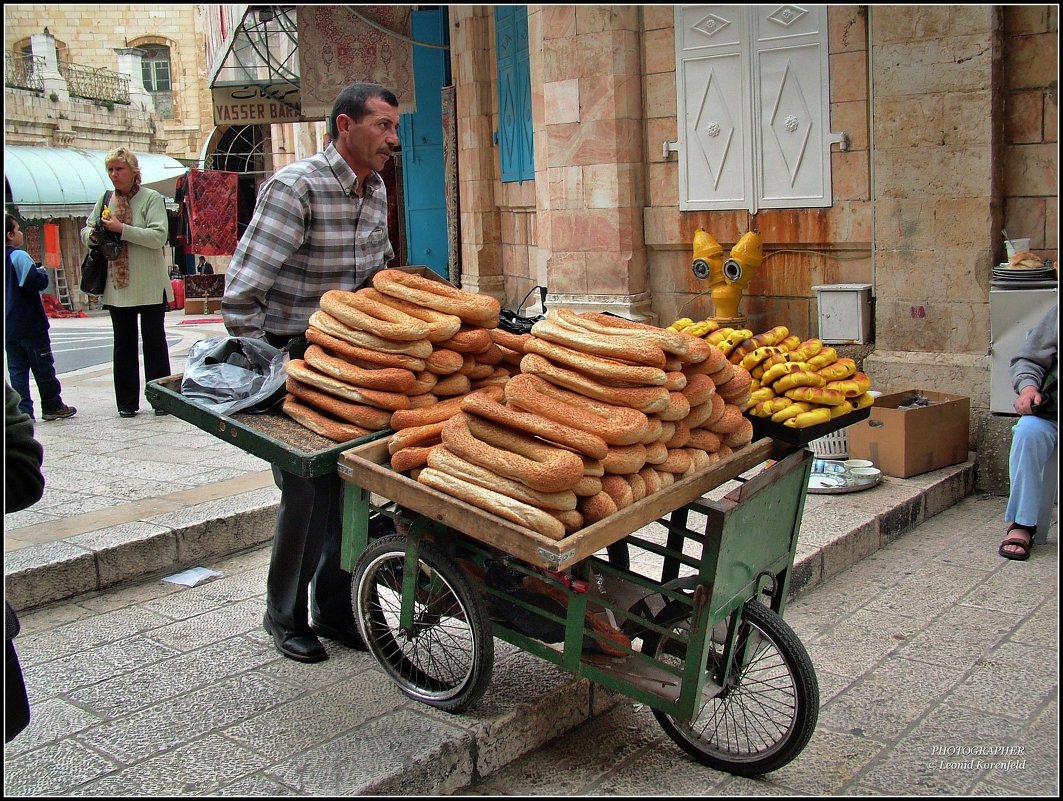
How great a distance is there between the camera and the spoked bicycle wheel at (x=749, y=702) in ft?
10.6

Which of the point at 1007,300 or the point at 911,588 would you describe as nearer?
the point at 911,588

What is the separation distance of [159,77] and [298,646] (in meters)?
42.9

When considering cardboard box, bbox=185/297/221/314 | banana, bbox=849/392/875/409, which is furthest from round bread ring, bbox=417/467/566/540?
cardboard box, bbox=185/297/221/314

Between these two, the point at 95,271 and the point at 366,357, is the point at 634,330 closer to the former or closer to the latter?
the point at 366,357

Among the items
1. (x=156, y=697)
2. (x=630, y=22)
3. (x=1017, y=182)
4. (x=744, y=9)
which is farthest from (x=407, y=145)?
(x=156, y=697)

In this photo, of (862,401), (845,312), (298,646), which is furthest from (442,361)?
(845,312)

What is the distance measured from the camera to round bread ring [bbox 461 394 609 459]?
2928mm

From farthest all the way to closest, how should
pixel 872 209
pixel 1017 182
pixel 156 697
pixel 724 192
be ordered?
pixel 724 192, pixel 872 209, pixel 1017 182, pixel 156 697

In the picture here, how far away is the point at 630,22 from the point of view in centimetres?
838

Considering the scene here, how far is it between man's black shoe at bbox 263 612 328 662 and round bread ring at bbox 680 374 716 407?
179 cm

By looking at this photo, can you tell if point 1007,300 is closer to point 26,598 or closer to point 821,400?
point 821,400

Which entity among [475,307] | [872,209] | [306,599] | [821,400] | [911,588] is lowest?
[911,588]

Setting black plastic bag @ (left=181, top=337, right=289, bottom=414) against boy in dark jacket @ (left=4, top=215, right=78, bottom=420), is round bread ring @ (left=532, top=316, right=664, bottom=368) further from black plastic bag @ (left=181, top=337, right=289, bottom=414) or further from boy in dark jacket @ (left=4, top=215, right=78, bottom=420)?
boy in dark jacket @ (left=4, top=215, right=78, bottom=420)

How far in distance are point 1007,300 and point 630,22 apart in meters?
3.88
